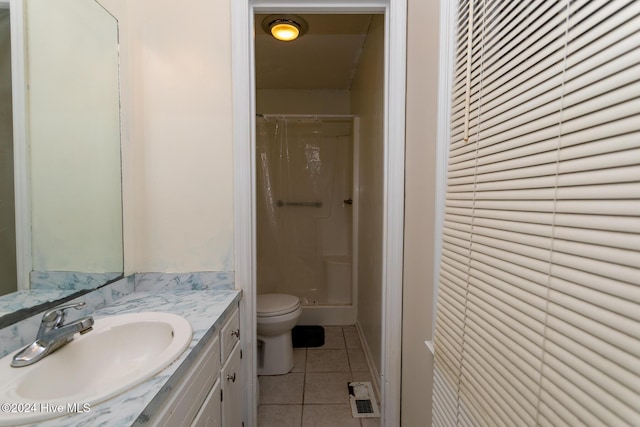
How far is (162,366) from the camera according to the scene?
0.69m

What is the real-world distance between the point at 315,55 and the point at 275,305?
6.84 feet

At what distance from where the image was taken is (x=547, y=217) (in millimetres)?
515

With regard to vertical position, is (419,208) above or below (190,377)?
above

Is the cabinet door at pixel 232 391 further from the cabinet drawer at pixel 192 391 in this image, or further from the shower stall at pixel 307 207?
the shower stall at pixel 307 207

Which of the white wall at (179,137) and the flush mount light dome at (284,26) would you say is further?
the flush mount light dome at (284,26)


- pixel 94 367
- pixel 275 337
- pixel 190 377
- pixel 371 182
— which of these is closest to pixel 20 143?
pixel 94 367

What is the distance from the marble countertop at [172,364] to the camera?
21.6 inches

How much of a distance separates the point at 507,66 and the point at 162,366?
1059 millimetres

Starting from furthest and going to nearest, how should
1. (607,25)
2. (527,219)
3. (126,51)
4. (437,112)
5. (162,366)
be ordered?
(126,51) → (437,112) → (162,366) → (527,219) → (607,25)

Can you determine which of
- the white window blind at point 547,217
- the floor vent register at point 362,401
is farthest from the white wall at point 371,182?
the white window blind at point 547,217

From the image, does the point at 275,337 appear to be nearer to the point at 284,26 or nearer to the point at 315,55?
the point at 284,26

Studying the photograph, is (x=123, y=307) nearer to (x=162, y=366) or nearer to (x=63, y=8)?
(x=162, y=366)

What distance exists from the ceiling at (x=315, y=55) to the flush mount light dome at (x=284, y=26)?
43mm

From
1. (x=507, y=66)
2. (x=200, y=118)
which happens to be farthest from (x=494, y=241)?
(x=200, y=118)
